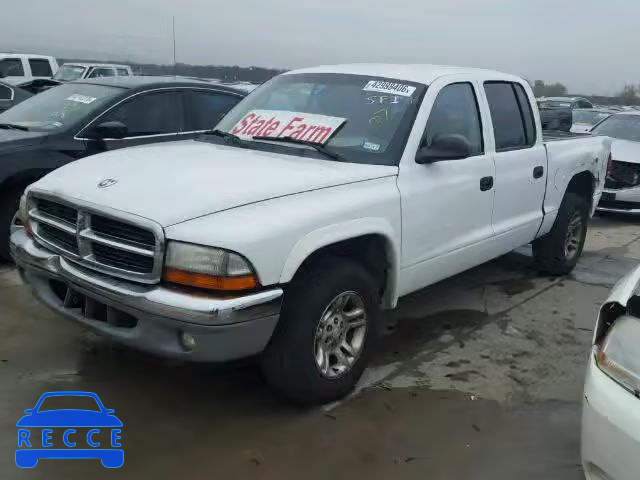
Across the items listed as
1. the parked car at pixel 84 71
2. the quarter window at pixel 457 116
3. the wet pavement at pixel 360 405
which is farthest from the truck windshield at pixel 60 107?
the parked car at pixel 84 71

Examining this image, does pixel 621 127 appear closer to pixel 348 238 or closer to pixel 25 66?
pixel 348 238

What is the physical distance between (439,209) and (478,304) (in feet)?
4.92

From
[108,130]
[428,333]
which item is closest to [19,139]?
[108,130]

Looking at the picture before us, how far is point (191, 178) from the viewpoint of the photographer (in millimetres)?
3275

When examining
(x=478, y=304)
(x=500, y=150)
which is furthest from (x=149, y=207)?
(x=478, y=304)

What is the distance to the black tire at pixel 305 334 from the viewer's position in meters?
3.13

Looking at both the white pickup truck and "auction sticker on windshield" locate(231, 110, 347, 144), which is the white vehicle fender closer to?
the white pickup truck

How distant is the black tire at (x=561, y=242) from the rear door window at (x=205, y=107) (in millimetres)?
3436

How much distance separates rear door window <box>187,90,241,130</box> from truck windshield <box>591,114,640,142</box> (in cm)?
666

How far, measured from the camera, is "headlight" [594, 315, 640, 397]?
7.39 feet

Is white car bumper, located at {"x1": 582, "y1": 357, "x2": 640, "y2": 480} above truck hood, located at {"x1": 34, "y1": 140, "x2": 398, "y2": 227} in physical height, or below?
below

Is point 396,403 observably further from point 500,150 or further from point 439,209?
point 500,150

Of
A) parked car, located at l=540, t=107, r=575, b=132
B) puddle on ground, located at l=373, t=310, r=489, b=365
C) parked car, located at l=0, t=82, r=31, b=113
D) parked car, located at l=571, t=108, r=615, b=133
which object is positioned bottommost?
puddle on ground, located at l=373, t=310, r=489, b=365

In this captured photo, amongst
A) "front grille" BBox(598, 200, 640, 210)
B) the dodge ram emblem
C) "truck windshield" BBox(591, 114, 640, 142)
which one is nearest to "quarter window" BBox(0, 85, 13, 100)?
the dodge ram emblem
